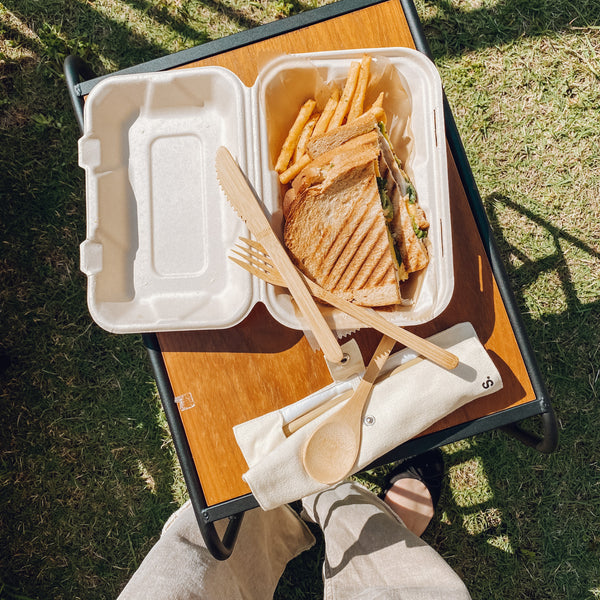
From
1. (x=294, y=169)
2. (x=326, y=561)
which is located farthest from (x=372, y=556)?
(x=294, y=169)

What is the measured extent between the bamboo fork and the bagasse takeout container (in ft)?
0.11

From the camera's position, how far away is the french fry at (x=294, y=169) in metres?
1.24

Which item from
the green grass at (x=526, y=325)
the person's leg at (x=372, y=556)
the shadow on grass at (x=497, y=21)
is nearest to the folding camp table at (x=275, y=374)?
the person's leg at (x=372, y=556)

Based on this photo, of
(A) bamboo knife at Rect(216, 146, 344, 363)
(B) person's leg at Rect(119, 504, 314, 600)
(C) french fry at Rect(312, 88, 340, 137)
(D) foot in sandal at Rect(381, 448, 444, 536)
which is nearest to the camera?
(A) bamboo knife at Rect(216, 146, 344, 363)

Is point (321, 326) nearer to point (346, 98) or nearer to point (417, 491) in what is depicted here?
point (346, 98)

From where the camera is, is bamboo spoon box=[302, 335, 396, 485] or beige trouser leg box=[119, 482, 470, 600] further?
beige trouser leg box=[119, 482, 470, 600]

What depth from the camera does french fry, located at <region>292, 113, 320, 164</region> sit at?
127 cm

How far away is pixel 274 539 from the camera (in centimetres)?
194

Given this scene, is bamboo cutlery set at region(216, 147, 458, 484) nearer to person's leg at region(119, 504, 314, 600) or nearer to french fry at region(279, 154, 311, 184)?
french fry at region(279, 154, 311, 184)

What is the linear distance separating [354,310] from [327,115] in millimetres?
511

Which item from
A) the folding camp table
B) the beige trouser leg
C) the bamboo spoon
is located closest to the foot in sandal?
the beige trouser leg

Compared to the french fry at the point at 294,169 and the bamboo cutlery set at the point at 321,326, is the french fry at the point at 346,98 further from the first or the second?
the bamboo cutlery set at the point at 321,326

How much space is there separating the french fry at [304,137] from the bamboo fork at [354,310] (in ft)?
0.84

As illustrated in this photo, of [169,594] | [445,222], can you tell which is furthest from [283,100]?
[169,594]
